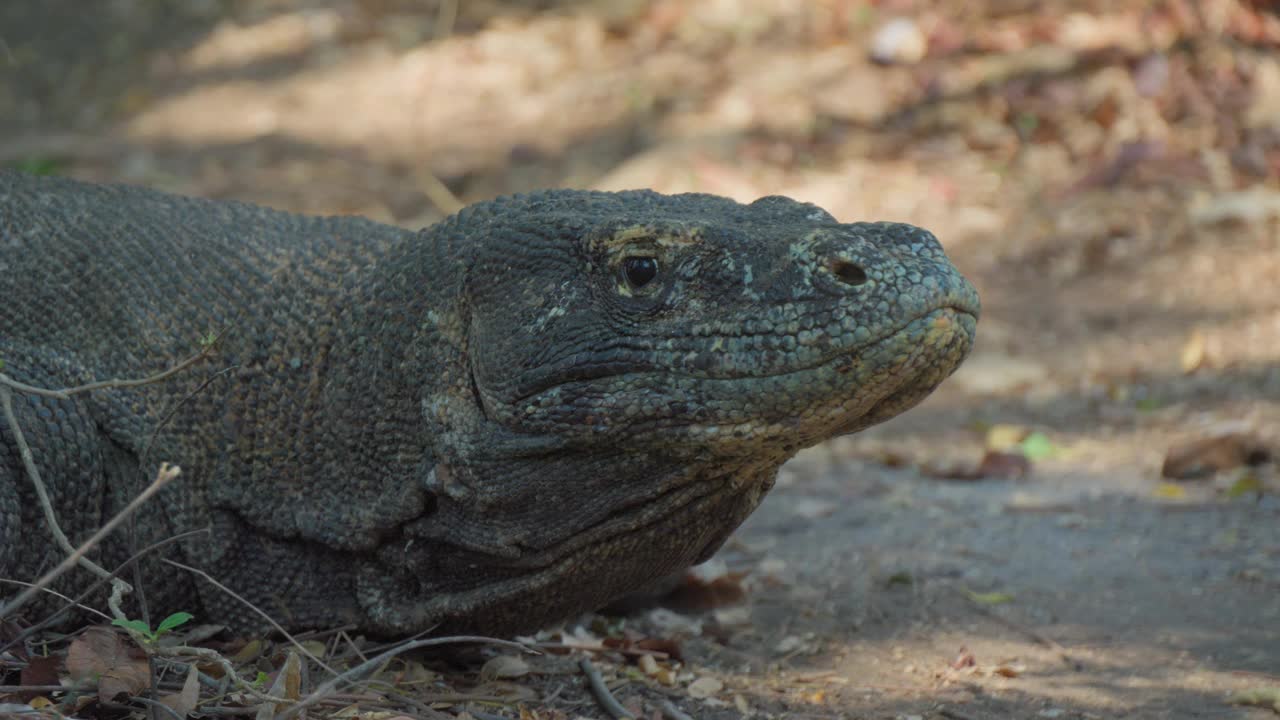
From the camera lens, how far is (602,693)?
3.22 meters

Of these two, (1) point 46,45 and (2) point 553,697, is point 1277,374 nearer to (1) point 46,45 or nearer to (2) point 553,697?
(2) point 553,697

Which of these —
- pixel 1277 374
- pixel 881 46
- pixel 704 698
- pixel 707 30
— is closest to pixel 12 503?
pixel 704 698

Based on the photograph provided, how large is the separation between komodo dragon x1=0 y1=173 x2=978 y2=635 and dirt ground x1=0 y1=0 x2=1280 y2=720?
0.43 meters

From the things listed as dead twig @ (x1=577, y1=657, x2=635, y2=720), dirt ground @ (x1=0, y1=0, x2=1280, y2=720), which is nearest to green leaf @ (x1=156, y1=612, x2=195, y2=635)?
dirt ground @ (x1=0, y1=0, x2=1280, y2=720)

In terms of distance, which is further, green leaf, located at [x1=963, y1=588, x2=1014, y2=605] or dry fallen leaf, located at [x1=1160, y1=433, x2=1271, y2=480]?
dry fallen leaf, located at [x1=1160, y1=433, x2=1271, y2=480]

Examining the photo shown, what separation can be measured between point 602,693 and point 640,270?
3.36 feet

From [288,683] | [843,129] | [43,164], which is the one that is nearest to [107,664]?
[288,683]

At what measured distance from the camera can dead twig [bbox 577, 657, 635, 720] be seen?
3145 mm

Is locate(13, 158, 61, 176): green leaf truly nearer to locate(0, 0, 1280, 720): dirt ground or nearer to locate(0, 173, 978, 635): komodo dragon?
locate(0, 0, 1280, 720): dirt ground

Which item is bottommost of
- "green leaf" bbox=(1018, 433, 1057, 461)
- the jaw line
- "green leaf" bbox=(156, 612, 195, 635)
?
"green leaf" bbox=(156, 612, 195, 635)

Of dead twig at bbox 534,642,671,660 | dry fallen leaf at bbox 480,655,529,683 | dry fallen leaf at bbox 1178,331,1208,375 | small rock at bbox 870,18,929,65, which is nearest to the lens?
dry fallen leaf at bbox 480,655,529,683

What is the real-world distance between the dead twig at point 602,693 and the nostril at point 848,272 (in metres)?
1.13

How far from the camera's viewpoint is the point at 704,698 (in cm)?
334

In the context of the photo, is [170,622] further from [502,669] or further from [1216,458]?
[1216,458]
